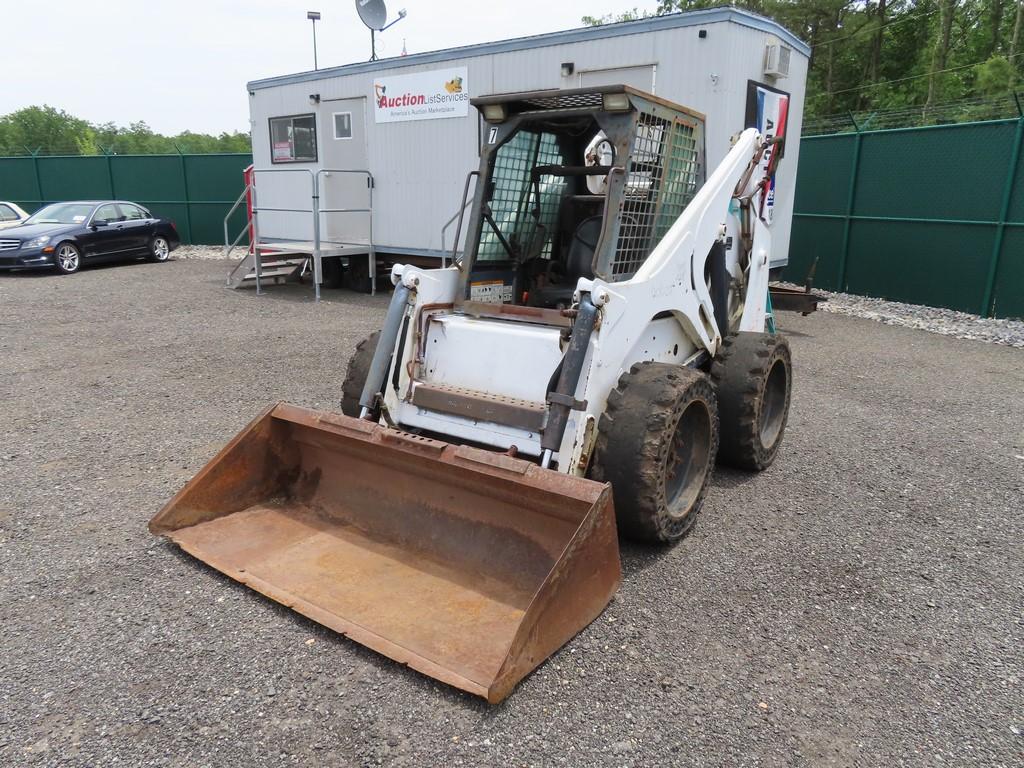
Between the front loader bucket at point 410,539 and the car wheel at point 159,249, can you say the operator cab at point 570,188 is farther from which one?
the car wheel at point 159,249

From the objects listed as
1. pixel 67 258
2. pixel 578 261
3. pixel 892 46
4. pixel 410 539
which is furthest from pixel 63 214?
pixel 892 46

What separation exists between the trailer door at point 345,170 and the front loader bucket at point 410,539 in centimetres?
893

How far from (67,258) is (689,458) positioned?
1549 centimetres

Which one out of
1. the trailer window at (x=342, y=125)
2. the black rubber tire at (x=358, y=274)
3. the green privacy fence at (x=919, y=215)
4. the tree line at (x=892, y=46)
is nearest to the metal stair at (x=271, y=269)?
the black rubber tire at (x=358, y=274)

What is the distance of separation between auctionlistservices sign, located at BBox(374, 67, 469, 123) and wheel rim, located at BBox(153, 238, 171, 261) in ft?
26.9

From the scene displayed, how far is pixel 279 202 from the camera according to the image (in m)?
13.5

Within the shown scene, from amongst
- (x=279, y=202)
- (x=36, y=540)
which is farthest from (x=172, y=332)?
(x=36, y=540)

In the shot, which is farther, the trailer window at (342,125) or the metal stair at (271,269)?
the metal stair at (271,269)

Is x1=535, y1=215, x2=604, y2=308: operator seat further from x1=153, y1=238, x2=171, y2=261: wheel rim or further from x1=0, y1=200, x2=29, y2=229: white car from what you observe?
x1=0, y1=200, x2=29, y2=229: white car

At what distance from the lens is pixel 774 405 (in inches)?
207

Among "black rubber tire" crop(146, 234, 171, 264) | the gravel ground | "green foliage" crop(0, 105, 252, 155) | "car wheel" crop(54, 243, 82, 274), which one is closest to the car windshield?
"car wheel" crop(54, 243, 82, 274)

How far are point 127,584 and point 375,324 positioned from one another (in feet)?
22.9

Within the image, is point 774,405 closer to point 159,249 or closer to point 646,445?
point 646,445

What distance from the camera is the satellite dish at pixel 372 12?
14.9 metres
